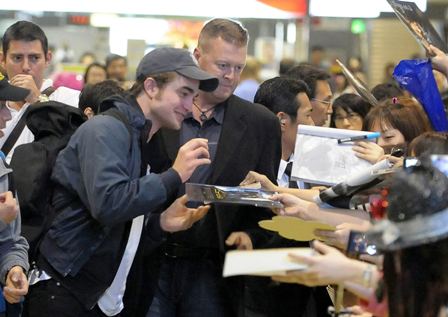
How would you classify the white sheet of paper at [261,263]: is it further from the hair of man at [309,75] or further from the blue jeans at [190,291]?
the hair of man at [309,75]

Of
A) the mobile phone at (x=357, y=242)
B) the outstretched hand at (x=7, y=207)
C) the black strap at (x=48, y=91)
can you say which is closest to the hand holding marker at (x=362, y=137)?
the mobile phone at (x=357, y=242)

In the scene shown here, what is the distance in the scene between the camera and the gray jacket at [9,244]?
16.6ft

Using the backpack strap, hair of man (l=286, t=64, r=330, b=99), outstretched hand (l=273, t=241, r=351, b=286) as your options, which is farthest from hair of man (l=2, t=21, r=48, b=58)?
outstretched hand (l=273, t=241, r=351, b=286)

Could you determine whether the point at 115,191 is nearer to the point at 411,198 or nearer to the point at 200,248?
the point at 200,248

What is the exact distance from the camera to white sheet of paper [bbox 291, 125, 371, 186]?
5.49 m

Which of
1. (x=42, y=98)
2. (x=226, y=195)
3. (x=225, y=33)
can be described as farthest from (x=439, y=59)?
(x=42, y=98)

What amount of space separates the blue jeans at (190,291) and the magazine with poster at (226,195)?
2.28 ft

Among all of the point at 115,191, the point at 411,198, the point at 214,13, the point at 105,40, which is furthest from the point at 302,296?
the point at 105,40

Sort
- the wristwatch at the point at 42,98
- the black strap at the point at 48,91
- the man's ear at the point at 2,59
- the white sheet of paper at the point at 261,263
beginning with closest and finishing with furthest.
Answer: the white sheet of paper at the point at 261,263 < the wristwatch at the point at 42,98 < the black strap at the point at 48,91 < the man's ear at the point at 2,59

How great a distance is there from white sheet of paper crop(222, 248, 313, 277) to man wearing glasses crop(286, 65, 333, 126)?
3935 mm

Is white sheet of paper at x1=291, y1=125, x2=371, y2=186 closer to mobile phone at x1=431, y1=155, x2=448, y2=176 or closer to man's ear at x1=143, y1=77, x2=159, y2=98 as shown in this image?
man's ear at x1=143, y1=77, x2=159, y2=98

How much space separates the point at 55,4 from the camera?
1305 centimetres

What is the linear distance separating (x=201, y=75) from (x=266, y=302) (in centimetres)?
159

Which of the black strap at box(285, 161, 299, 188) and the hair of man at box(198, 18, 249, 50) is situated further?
the black strap at box(285, 161, 299, 188)
